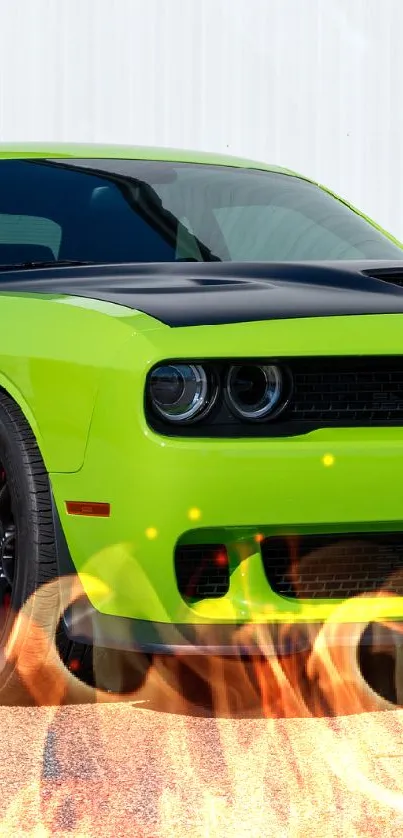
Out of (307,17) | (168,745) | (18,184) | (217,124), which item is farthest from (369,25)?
(168,745)

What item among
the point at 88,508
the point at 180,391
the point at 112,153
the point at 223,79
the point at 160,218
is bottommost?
the point at 88,508

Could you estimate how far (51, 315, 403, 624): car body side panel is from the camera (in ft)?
9.64

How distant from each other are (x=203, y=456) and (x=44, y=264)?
118cm

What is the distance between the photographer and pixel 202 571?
121 inches

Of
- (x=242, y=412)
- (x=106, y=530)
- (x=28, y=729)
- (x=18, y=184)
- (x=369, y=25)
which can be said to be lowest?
(x=28, y=729)

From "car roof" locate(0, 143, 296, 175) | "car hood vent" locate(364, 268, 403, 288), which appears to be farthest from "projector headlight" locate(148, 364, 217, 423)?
"car roof" locate(0, 143, 296, 175)

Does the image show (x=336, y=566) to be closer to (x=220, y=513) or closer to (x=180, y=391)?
(x=220, y=513)

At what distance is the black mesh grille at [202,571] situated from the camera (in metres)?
3.05

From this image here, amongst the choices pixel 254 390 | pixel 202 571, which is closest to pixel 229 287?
pixel 254 390

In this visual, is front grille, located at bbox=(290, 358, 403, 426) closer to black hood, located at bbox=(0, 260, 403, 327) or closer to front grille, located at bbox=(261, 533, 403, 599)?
black hood, located at bbox=(0, 260, 403, 327)

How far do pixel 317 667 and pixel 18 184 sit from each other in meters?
1.70

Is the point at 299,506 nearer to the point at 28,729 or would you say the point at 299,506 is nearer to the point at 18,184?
the point at 28,729

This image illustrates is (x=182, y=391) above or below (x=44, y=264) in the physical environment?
below

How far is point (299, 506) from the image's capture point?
2963mm
